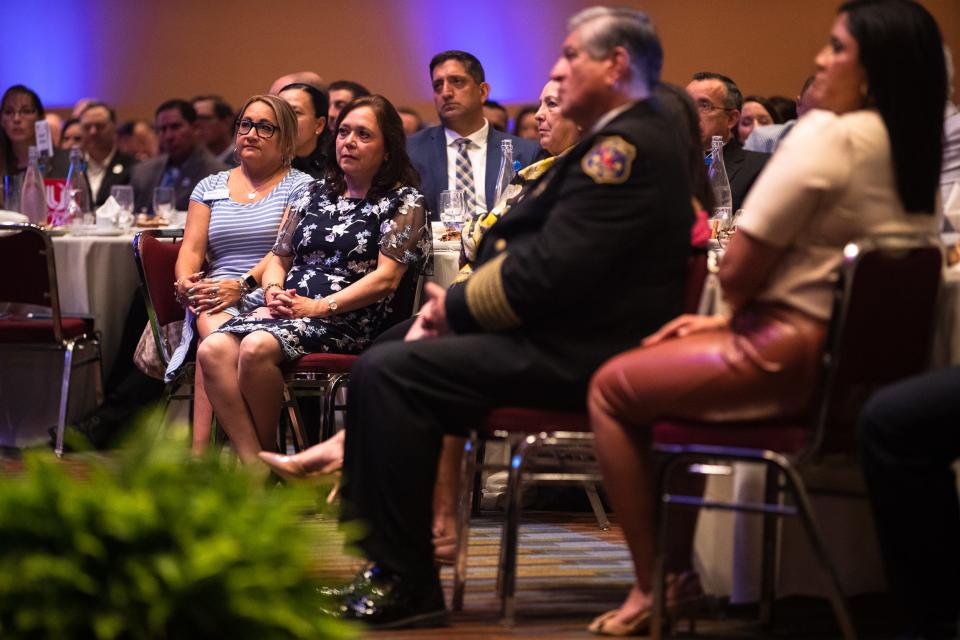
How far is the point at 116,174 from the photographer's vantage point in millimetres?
8016

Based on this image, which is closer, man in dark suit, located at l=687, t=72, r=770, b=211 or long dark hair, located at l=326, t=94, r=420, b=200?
long dark hair, located at l=326, t=94, r=420, b=200

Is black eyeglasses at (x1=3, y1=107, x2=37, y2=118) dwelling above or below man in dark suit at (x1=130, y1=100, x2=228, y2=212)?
above

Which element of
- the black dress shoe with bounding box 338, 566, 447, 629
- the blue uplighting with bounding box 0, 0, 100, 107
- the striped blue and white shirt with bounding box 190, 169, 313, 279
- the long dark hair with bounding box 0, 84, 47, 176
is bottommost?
the black dress shoe with bounding box 338, 566, 447, 629

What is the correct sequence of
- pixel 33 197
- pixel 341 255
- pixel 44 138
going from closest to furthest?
1. pixel 341 255
2. pixel 33 197
3. pixel 44 138

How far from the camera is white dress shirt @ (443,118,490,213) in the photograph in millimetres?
5707

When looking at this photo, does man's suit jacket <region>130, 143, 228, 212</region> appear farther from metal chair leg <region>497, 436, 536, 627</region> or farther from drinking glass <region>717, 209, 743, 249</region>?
metal chair leg <region>497, 436, 536, 627</region>

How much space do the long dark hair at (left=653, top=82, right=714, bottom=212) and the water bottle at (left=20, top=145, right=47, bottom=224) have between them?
3.28 metres

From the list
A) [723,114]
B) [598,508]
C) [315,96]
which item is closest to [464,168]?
[315,96]

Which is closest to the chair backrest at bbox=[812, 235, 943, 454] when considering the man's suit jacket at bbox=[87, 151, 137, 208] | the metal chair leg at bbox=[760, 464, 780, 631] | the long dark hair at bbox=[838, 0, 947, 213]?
the long dark hair at bbox=[838, 0, 947, 213]

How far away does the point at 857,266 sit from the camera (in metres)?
2.29

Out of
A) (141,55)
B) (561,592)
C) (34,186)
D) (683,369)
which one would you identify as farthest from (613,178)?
→ (141,55)

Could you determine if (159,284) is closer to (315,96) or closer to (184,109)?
(315,96)

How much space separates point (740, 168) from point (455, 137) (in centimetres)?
132

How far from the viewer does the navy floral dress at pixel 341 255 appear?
158 inches
